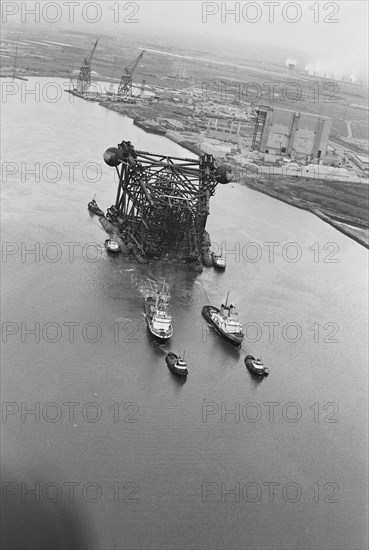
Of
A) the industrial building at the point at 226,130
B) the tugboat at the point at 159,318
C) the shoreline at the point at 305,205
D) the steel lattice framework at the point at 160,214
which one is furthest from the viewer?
the industrial building at the point at 226,130

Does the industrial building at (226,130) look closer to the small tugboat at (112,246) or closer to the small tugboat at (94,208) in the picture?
the small tugboat at (94,208)

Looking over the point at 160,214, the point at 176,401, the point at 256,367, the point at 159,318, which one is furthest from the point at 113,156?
the point at 176,401

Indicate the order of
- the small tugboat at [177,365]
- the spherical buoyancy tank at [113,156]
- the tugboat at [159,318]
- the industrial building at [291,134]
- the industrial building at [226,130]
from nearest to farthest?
the small tugboat at [177,365] < the tugboat at [159,318] < the spherical buoyancy tank at [113,156] < the industrial building at [291,134] < the industrial building at [226,130]

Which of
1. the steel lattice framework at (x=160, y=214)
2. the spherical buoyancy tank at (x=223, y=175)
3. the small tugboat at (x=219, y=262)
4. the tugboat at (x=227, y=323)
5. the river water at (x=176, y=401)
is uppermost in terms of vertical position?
the spherical buoyancy tank at (x=223, y=175)

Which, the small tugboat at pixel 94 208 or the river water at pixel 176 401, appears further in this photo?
the small tugboat at pixel 94 208

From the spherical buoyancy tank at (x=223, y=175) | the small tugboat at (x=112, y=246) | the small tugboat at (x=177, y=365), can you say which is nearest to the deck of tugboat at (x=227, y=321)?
the small tugboat at (x=177, y=365)

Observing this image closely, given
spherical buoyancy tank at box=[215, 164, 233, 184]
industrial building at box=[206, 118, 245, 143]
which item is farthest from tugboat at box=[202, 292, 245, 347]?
industrial building at box=[206, 118, 245, 143]

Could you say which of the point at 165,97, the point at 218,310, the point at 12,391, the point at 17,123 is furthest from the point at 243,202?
the point at 165,97

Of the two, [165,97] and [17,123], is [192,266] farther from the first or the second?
[165,97]
